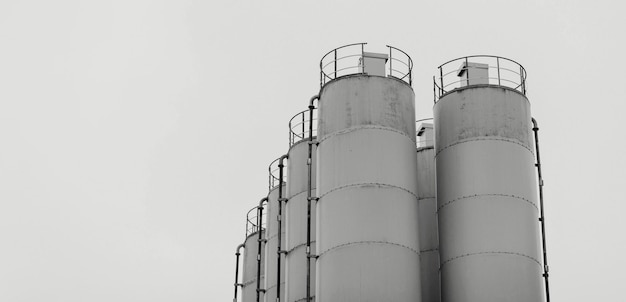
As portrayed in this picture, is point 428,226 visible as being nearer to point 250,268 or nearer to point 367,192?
point 367,192

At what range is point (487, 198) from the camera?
922 inches

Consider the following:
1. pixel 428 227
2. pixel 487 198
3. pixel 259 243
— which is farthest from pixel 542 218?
pixel 259 243

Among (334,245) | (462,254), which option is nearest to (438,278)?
(462,254)

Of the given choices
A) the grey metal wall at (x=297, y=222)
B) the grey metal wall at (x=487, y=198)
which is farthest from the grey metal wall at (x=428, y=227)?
the grey metal wall at (x=297, y=222)

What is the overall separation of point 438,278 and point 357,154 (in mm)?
4844

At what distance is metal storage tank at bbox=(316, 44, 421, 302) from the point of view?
2247 centimetres

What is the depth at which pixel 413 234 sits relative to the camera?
23.3 meters

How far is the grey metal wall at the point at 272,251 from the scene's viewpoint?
2942 centimetres

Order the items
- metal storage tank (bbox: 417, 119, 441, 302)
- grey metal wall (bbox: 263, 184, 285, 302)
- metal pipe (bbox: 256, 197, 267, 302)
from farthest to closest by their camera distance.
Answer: metal pipe (bbox: 256, 197, 267, 302) < grey metal wall (bbox: 263, 184, 285, 302) < metal storage tank (bbox: 417, 119, 441, 302)

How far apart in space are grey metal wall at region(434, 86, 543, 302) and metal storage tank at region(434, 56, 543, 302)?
0.02 m

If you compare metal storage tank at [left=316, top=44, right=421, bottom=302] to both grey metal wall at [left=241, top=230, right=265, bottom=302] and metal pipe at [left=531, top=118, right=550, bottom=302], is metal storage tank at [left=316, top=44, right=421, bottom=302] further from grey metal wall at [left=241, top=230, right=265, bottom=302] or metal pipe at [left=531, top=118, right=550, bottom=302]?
grey metal wall at [left=241, top=230, right=265, bottom=302]

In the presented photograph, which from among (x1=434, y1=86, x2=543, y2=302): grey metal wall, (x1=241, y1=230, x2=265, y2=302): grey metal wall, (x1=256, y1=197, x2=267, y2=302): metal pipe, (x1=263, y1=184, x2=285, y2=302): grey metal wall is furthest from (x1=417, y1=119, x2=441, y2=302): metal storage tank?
(x1=241, y1=230, x2=265, y2=302): grey metal wall

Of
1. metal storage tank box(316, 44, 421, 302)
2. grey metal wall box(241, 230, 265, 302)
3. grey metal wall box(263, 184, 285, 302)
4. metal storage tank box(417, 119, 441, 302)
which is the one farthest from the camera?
grey metal wall box(241, 230, 265, 302)

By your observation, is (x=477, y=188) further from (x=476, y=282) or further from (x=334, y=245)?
(x=334, y=245)
